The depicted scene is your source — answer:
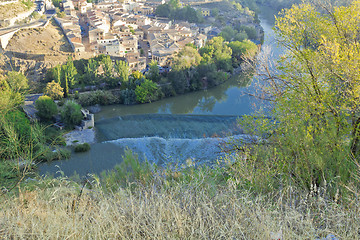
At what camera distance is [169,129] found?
962 cm

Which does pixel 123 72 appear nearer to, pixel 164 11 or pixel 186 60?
pixel 186 60

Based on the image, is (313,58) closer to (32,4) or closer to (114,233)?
(114,233)

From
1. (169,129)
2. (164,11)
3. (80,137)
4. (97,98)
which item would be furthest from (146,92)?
(164,11)

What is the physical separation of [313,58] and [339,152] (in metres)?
1.05

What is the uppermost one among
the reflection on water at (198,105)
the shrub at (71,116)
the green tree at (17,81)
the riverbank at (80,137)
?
the green tree at (17,81)

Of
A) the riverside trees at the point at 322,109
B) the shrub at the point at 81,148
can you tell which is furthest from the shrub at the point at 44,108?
the riverside trees at the point at 322,109

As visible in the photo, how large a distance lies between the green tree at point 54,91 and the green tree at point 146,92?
2744mm

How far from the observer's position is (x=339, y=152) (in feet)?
10.5

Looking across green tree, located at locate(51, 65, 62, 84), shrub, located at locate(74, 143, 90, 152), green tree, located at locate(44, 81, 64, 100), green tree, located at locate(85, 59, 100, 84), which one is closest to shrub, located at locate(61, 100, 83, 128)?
shrub, located at locate(74, 143, 90, 152)

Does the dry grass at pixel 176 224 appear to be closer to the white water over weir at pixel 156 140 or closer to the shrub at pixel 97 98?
the white water over weir at pixel 156 140

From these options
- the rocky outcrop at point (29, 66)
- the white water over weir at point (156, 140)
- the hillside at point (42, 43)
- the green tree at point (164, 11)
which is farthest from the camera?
the green tree at point (164, 11)

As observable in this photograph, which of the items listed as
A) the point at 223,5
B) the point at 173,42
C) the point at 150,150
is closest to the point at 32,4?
the point at 173,42

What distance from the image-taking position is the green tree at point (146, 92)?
39.5 feet

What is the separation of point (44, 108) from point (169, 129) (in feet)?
12.9
